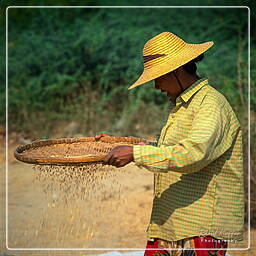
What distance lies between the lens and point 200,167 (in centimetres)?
205

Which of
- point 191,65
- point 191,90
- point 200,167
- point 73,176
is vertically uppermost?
point 191,65

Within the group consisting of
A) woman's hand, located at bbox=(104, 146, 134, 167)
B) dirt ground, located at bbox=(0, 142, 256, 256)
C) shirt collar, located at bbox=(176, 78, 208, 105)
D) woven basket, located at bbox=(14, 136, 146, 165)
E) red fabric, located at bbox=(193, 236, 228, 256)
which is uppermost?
shirt collar, located at bbox=(176, 78, 208, 105)

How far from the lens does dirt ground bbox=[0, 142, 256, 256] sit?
4.25 metres

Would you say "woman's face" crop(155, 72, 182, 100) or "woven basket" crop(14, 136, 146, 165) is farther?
"woven basket" crop(14, 136, 146, 165)

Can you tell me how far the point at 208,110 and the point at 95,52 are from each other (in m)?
6.31

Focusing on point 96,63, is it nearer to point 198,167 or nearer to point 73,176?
point 73,176

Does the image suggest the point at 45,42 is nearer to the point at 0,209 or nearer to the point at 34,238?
the point at 0,209

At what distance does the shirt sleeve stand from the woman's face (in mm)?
200

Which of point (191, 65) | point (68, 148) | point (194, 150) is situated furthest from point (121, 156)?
point (68, 148)

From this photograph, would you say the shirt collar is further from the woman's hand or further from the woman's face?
the woman's hand

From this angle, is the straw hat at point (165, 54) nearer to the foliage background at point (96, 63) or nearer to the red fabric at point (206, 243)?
the red fabric at point (206, 243)

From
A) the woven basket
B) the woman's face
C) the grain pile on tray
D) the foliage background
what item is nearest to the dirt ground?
the grain pile on tray

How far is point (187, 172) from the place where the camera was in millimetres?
2068

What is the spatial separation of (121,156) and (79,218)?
2.93 meters
